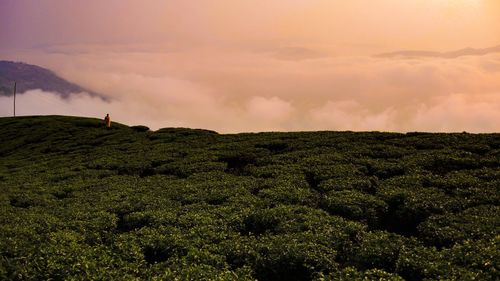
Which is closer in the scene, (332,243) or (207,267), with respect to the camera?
(207,267)

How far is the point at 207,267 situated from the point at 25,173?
108 ft

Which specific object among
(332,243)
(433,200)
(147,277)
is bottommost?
(147,277)

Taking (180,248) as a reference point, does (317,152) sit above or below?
above

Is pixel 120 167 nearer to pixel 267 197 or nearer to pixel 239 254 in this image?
pixel 267 197

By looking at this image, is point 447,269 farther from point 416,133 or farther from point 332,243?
point 416,133

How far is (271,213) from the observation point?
24.4m

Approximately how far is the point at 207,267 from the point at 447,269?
9.00 metres

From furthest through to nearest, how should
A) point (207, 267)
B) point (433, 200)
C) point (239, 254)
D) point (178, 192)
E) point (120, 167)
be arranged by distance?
point (120, 167), point (178, 192), point (433, 200), point (239, 254), point (207, 267)

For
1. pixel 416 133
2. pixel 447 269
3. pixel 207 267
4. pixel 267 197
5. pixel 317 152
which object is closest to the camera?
pixel 447 269

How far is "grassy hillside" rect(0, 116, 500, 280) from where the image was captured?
1922 centimetres

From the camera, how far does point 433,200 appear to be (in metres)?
25.3

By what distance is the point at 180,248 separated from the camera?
832 inches

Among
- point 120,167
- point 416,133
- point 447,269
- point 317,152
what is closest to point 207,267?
point 447,269

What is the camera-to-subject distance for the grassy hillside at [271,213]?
19.2 m
